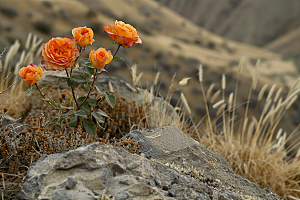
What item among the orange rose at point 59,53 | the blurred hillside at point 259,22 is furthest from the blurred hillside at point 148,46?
the blurred hillside at point 259,22

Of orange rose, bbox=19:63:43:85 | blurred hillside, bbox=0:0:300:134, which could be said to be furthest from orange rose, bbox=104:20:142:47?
blurred hillside, bbox=0:0:300:134

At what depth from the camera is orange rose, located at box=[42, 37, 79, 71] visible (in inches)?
53.6

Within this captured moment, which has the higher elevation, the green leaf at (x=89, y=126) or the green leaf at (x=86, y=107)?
the green leaf at (x=86, y=107)

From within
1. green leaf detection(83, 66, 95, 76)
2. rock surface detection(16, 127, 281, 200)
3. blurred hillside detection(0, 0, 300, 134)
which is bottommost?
blurred hillside detection(0, 0, 300, 134)

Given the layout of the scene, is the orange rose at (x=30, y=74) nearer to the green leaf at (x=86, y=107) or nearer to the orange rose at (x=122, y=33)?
the green leaf at (x=86, y=107)

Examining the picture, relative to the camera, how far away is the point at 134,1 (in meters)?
20.9

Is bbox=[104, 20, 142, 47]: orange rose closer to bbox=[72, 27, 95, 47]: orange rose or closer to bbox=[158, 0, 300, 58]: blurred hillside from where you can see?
bbox=[72, 27, 95, 47]: orange rose

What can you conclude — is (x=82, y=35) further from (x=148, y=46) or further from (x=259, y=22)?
(x=259, y=22)

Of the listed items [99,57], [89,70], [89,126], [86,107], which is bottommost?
[89,126]

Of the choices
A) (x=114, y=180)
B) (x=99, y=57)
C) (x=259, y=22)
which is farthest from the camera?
(x=259, y=22)

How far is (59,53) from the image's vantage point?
55.6 inches

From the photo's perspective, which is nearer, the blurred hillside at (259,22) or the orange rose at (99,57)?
the orange rose at (99,57)

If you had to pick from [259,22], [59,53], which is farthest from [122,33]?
[259,22]

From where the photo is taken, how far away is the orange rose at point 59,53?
1362 millimetres
